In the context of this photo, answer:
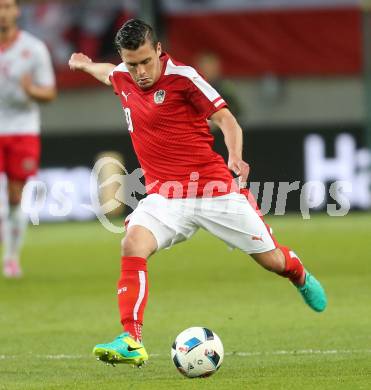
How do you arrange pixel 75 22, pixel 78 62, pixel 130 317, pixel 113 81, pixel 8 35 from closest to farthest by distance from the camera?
Result: pixel 130 317 → pixel 113 81 → pixel 78 62 → pixel 8 35 → pixel 75 22

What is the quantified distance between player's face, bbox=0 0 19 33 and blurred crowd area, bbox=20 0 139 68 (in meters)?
8.04

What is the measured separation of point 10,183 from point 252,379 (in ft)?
19.7

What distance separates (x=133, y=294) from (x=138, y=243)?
306 millimetres

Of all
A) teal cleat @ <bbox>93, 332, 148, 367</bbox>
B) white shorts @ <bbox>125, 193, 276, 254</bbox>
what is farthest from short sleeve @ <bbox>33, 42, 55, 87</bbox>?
teal cleat @ <bbox>93, 332, 148, 367</bbox>

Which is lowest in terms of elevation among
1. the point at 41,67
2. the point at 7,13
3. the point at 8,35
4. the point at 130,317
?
the point at 130,317

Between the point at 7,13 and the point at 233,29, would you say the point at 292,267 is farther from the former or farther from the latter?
the point at 233,29

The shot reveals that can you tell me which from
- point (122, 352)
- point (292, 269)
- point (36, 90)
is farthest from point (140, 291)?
point (36, 90)

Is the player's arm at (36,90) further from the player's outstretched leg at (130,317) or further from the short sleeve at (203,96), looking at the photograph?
the player's outstretched leg at (130,317)

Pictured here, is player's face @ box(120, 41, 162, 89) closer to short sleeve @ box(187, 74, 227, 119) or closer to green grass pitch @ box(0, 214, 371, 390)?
short sleeve @ box(187, 74, 227, 119)

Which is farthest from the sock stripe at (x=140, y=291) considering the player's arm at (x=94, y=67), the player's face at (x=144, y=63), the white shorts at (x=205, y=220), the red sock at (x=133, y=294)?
the player's arm at (x=94, y=67)

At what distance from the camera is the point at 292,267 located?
805cm

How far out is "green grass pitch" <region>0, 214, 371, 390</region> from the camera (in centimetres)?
682

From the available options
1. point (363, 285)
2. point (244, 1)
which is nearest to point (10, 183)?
point (363, 285)

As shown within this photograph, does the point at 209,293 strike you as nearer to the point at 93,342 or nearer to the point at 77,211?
the point at 93,342
